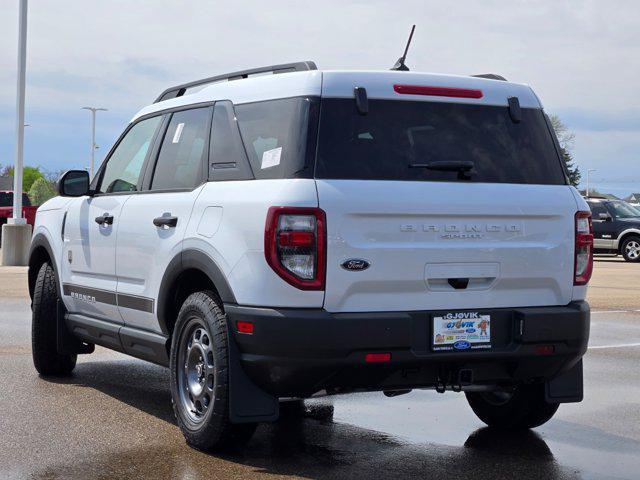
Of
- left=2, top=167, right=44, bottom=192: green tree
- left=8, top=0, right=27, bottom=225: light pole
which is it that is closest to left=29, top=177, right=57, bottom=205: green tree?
left=2, top=167, right=44, bottom=192: green tree

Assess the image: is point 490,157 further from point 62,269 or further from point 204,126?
point 62,269

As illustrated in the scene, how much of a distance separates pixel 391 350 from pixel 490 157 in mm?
1210

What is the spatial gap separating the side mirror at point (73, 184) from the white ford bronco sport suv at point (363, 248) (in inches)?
50.5

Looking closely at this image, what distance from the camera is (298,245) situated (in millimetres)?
5246

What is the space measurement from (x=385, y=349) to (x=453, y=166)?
3.33ft

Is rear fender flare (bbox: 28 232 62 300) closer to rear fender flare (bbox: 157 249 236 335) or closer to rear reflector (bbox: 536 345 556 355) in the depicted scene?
rear fender flare (bbox: 157 249 236 335)

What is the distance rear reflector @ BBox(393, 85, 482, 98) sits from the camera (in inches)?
225

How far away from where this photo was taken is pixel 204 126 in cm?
636

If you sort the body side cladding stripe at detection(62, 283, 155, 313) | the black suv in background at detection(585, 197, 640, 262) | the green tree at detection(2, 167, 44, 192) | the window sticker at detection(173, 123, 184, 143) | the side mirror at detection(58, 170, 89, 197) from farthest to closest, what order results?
the green tree at detection(2, 167, 44, 192) < the black suv in background at detection(585, 197, 640, 262) < the side mirror at detection(58, 170, 89, 197) < the window sticker at detection(173, 123, 184, 143) < the body side cladding stripe at detection(62, 283, 155, 313)

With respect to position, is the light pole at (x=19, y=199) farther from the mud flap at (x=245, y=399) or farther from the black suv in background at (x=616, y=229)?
the mud flap at (x=245, y=399)

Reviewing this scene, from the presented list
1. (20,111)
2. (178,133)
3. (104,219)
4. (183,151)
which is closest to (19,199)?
(20,111)

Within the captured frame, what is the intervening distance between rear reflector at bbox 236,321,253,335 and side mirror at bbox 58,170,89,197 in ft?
8.25

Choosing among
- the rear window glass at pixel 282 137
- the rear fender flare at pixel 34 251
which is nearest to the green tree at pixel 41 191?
the rear fender flare at pixel 34 251

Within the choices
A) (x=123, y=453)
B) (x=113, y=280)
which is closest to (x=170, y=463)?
(x=123, y=453)
